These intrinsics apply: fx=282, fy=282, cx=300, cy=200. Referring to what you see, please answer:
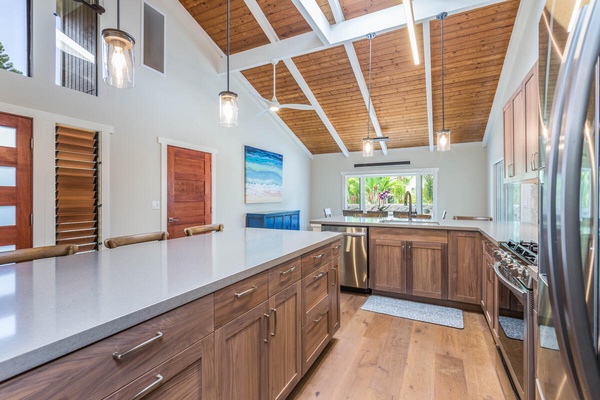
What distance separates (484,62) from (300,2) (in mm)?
2904

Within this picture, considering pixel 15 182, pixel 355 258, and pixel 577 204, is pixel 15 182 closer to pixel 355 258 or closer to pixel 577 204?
pixel 355 258

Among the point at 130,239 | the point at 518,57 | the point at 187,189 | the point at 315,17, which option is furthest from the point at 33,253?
the point at 518,57

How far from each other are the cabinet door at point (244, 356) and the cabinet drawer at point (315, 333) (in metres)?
0.46

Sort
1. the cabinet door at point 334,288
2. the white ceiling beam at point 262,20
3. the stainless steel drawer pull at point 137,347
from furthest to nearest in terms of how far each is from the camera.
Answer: the white ceiling beam at point 262,20, the cabinet door at point 334,288, the stainless steel drawer pull at point 137,347

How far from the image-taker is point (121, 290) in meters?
0.95

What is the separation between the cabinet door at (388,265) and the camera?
332 cm

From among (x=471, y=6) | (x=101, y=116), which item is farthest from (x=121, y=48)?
(x=471, y=6)

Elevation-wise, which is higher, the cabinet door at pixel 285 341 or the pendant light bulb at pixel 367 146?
the pendant light bulb at pixel 367 146

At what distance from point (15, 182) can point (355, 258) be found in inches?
141

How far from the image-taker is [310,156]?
8.20 metres

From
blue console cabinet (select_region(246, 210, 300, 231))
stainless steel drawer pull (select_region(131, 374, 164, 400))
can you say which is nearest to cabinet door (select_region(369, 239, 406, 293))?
blue console cabinet (select_region(246, 210, 300, 231))

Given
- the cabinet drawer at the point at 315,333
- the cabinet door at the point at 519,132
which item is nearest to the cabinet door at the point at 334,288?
the cabinet drawer at the point at 315,333

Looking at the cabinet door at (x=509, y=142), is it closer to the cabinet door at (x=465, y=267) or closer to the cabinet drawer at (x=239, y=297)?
the cabinet door at (x=465, y=267)

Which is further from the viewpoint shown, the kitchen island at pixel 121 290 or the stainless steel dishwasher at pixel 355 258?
the stainless steel dishwasher at pixel 355 258
